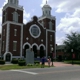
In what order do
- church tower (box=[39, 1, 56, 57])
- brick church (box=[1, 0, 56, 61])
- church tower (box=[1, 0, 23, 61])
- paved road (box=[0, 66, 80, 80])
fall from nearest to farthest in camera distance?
1. paved road (box=[0, 66, 80, 80])
2. church tower (box=[1, 0, 23, 61])
3. brick church (box=[1, 0, 56, 61])
4. church tower (box=[39, 1, 56, 57])

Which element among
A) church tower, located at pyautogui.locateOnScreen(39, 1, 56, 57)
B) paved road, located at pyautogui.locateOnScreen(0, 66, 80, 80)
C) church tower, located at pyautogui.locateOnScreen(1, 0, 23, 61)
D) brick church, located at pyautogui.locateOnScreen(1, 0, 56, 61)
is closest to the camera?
paved road, located at pyautogui.locateOnScreen(0, 66, 80, 80)

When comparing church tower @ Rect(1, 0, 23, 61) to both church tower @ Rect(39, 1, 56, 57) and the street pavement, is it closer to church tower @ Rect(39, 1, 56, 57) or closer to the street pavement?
church tower @ Rect(39, 1, 56, 57)

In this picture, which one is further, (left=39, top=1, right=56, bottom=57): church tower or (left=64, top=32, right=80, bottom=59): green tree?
(left=39, top=1, right=56, bottom=57): church tower

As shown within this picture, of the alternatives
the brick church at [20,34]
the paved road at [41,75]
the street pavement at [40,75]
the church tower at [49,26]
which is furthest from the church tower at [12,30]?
the paved road at [41,75]

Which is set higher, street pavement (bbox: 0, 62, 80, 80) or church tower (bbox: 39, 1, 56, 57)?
church tower (bbox: 39, 1, 56, 57)

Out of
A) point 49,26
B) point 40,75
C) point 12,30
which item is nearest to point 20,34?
point 12,30

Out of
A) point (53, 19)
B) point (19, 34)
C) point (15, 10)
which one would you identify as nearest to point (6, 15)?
point (15, 10)

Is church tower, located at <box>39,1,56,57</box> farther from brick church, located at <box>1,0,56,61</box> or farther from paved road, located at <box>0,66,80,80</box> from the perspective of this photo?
paved road, located at <box>0,66,80,80</box>

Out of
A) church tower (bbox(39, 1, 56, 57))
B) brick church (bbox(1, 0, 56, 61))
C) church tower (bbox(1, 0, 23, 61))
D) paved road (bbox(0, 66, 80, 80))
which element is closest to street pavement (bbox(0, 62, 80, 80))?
paved road (bbox(0, 66, 80, 80))

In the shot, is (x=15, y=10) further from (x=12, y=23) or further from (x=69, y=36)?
(x=69, y=36)

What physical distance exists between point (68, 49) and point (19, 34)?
15549 mm

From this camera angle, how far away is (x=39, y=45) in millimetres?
55438

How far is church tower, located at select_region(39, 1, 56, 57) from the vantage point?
58.5 metres

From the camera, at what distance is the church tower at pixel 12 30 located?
4806cm
